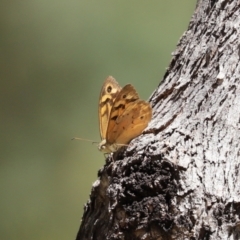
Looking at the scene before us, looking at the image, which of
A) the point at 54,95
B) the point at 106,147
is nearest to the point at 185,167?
the point at 106,147

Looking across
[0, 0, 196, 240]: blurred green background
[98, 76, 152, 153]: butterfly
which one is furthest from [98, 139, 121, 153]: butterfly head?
[0, 0, 196, 240]: blurred green background

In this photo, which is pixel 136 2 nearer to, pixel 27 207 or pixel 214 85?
pixel 27 207

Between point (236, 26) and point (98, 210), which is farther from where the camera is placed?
point (236, 26)

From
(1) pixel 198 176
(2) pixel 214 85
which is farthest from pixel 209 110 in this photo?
(1) pixel 198 176

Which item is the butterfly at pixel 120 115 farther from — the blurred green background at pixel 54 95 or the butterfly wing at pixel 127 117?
the blurred green background at pixel 54 95

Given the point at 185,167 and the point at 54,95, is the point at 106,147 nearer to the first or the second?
the point at 185,167

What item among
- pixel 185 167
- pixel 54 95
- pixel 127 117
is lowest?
pixel 185 167
